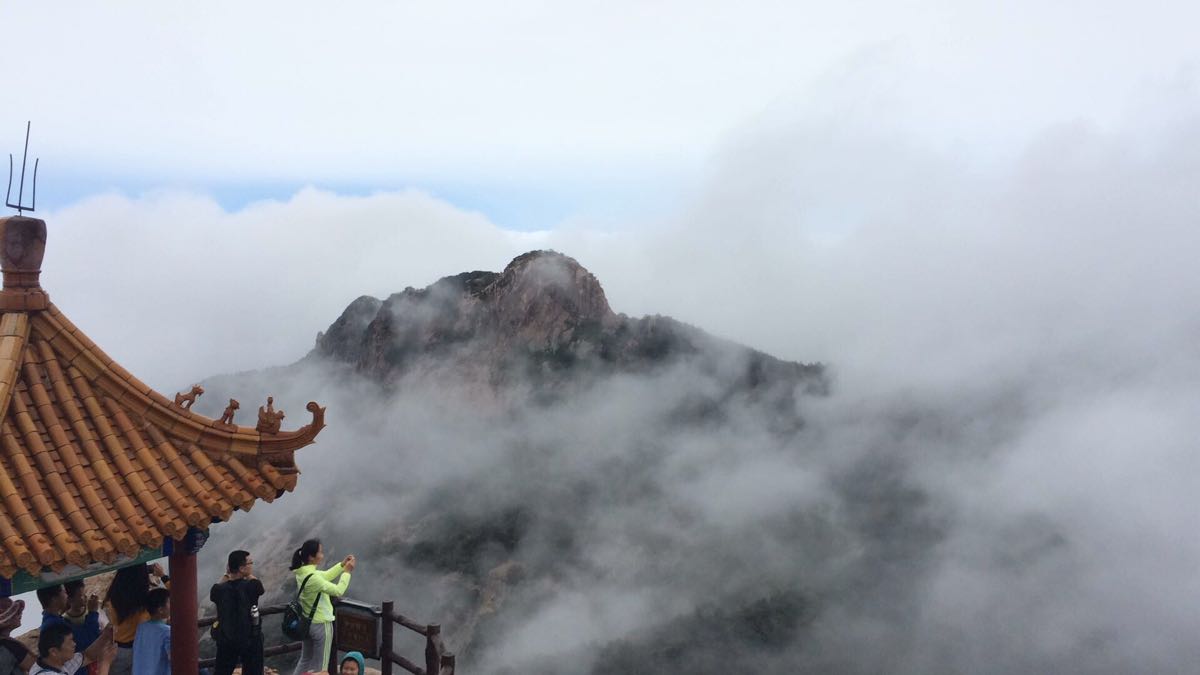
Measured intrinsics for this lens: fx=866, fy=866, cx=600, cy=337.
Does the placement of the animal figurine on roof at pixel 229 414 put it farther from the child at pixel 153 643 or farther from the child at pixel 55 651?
the child at pixel 55 651

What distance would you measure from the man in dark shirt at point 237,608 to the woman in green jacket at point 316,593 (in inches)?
34.8

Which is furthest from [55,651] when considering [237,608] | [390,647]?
[390,647]

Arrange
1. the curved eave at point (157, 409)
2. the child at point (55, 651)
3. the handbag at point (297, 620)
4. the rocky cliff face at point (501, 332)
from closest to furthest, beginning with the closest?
the child at point (55, 651) → the curved eave at point (157, 409) → the handbag at point (297, 620) → the rocky cliff face at point (501, 332)

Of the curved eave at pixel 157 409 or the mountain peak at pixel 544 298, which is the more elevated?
the mountain peak at pixel 544 298

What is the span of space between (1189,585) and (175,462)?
195 m

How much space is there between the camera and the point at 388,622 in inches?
559

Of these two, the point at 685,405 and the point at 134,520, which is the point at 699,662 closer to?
the point at 685,405

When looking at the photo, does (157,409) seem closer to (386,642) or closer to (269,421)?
(269,421)

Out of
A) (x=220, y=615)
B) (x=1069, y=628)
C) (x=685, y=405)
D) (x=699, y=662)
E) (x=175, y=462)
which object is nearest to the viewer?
(x=175, y=462)

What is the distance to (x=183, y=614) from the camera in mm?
9258

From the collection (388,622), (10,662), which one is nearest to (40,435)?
(10,662)

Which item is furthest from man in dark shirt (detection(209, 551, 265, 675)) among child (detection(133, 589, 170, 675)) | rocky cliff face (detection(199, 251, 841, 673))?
rocky cliff face (detection(199, 251, 841, 673))

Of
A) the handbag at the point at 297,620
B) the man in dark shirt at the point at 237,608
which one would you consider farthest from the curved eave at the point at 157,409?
the handbag at the point at 297,620

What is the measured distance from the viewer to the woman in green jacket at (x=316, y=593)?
11344 millimetres
